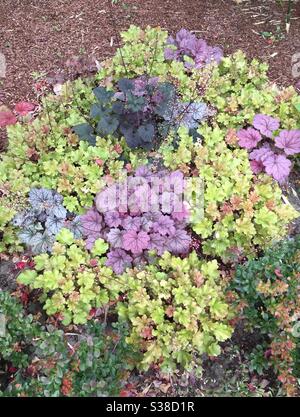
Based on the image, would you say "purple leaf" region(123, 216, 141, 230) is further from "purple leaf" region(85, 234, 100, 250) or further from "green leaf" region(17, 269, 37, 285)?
"green leaf" region(17, 269, 37, 285)

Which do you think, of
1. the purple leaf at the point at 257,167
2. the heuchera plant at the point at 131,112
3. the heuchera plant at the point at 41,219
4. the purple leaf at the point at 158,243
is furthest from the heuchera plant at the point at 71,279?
the purple leaf at the point at 257,167

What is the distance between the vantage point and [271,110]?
365 cm

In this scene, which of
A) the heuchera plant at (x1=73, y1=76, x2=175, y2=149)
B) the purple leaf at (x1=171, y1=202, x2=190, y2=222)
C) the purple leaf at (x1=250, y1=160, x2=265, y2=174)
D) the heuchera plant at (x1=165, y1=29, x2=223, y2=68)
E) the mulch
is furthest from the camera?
the mulch

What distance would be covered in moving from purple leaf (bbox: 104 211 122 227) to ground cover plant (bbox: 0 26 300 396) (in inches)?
0.4

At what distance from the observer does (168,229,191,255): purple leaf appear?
316 cm

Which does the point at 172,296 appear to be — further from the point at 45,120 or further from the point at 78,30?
the point at 78,30

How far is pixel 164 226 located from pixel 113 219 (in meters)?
0.34

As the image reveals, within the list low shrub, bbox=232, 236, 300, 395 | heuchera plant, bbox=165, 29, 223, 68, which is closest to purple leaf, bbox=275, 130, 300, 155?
low shrub, bbox=232, 236, 300, 395

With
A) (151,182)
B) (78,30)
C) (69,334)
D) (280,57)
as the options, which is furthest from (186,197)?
(78,30)

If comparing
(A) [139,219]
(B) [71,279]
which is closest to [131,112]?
(A) [139,219]

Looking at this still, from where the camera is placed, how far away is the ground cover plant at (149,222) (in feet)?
9.10

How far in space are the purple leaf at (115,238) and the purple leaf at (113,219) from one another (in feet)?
0.14

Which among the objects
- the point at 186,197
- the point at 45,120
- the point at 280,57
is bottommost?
the point at 186,197

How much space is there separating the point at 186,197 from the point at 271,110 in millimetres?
987
